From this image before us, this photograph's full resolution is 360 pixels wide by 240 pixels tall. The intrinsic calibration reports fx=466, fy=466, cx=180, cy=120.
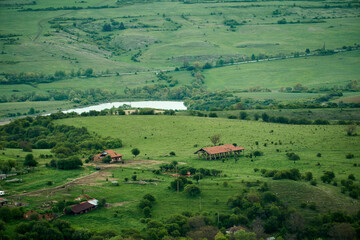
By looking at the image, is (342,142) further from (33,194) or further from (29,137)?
(29,137)

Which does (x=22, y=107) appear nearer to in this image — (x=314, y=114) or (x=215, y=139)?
(x=215, y=139)

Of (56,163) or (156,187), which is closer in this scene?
(156,187)

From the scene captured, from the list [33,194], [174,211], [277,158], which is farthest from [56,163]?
[277,158]

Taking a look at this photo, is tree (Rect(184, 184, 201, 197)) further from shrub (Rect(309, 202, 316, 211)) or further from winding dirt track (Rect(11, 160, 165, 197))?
shrub (Rect(309, 202, 316, 211))

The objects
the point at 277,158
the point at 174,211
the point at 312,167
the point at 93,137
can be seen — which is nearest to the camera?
the point at 174,211

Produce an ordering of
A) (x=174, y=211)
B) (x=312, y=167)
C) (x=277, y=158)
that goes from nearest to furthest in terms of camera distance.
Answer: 1. (x=174, y=211)
2. (x=312, y=167)
3. (x=277, y=158)

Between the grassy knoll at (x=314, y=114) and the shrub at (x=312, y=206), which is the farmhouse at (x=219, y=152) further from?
the grassy knoll at (x=314, y=114)
